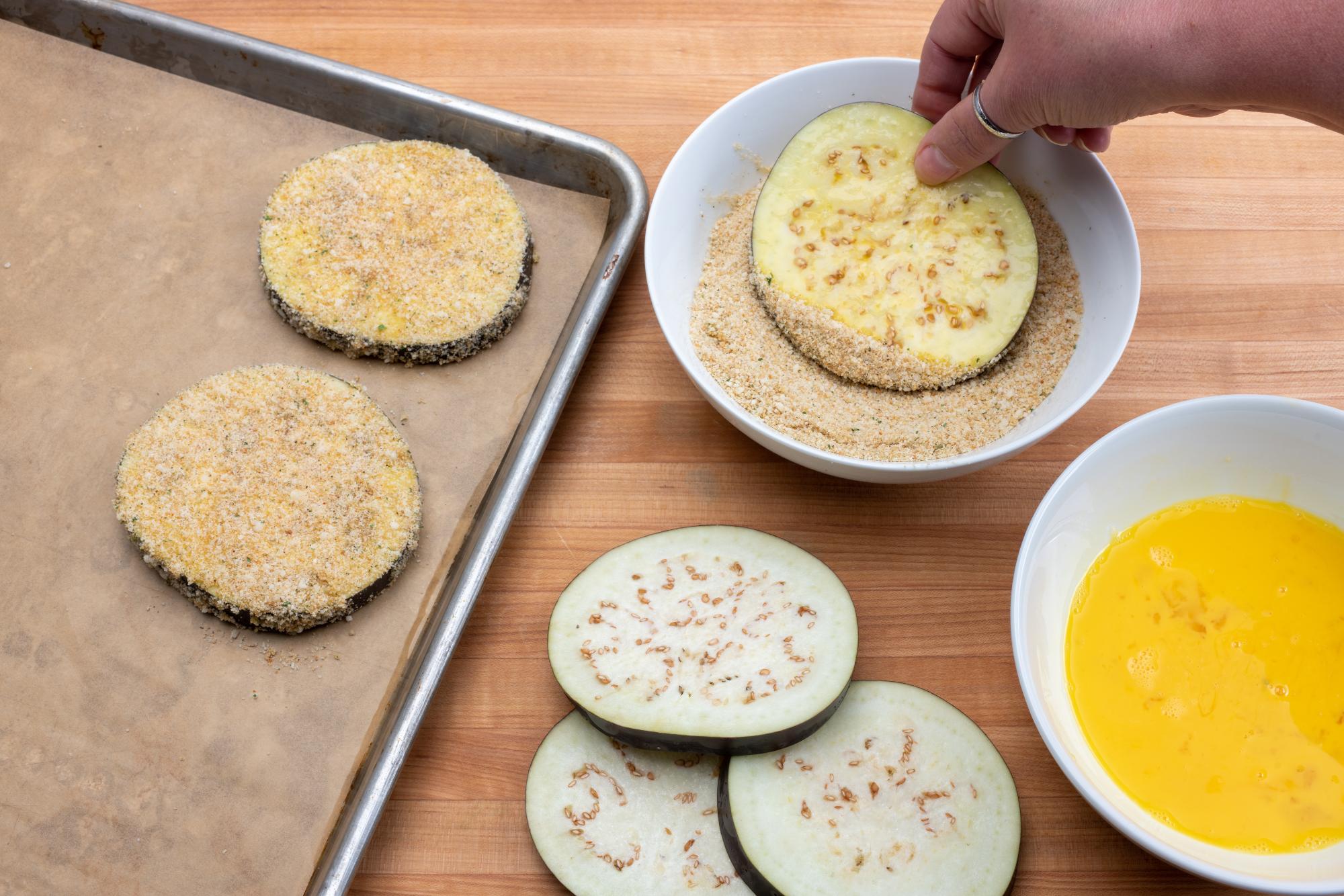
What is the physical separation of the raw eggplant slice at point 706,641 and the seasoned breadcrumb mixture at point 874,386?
0.90 feet

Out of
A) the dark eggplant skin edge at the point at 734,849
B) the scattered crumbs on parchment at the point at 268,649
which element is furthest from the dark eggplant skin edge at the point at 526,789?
the scattered crumbs on parchment at the point at 268,649

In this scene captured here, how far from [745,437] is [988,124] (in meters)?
0.84

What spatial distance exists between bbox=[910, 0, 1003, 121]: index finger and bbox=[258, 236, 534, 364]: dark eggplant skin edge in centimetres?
100

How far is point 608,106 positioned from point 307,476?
1.27 meters

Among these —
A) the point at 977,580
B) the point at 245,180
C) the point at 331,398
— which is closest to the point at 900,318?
the point at 977,580

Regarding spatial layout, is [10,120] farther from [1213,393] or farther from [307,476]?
[1213,393]

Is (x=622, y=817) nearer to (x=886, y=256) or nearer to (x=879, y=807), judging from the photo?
(x=879, y=807)

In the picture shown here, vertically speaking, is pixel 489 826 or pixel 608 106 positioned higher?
pixel 608 106

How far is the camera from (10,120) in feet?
8.41

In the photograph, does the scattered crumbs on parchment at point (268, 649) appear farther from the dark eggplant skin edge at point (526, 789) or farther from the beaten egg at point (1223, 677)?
→ the beaten egg at point (1223, 677)

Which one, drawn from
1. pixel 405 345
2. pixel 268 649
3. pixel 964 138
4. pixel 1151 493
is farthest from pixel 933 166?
pixel 268 649

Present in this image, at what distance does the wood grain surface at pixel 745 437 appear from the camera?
199cm

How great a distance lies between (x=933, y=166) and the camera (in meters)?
2.08

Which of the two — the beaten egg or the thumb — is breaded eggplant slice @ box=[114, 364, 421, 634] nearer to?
the thumb
